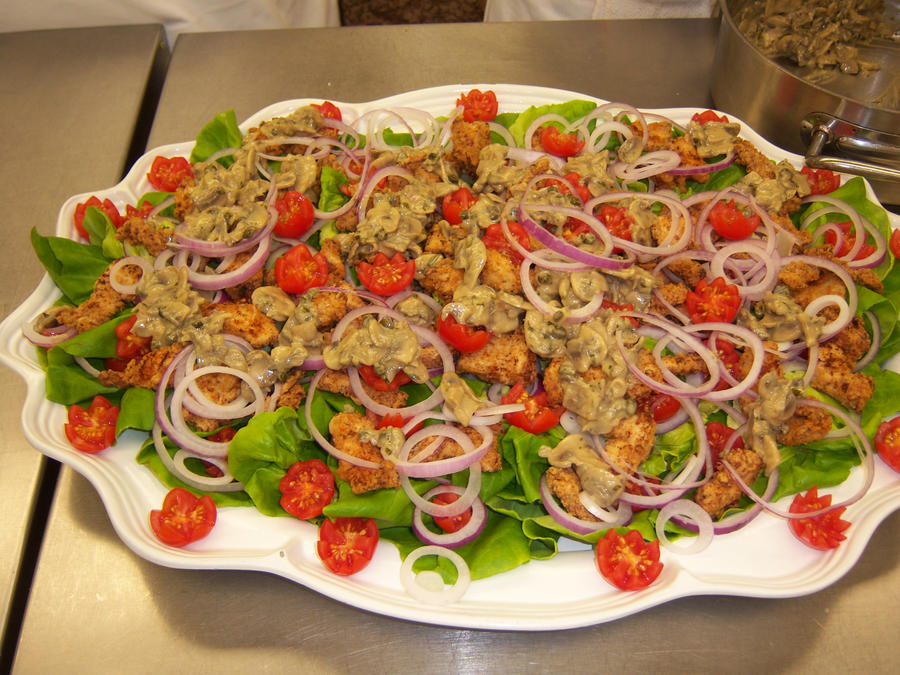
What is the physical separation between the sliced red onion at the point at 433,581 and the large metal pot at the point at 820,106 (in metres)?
2.53

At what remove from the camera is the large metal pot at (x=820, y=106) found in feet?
10.6

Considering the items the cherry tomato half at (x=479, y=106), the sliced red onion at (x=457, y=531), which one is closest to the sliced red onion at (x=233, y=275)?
A: the sliced red onion at (x=457, y=531)

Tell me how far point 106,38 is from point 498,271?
397 cm

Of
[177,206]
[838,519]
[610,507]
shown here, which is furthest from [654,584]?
[177,206]

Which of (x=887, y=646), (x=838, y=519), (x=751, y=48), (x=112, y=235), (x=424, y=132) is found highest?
(x=751, y=48)

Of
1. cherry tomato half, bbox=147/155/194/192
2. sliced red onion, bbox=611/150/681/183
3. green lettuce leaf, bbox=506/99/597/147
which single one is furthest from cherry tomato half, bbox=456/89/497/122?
cherry tomato half, bbox=147/155/194/192

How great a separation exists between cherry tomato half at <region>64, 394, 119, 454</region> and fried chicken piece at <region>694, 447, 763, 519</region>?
2289 mm

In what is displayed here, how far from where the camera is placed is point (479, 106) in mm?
3604

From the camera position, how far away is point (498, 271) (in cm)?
276

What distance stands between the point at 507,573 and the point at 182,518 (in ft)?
3.88

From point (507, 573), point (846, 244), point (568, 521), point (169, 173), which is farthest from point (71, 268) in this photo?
point (846, 244)

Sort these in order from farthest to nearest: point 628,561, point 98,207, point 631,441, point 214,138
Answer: point 214,138, point 98,207, point 631,441, point 628,561

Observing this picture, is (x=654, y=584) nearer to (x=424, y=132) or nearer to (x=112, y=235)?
(x=424, y=132)

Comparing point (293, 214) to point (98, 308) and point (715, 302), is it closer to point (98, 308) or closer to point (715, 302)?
point (98, 308)
